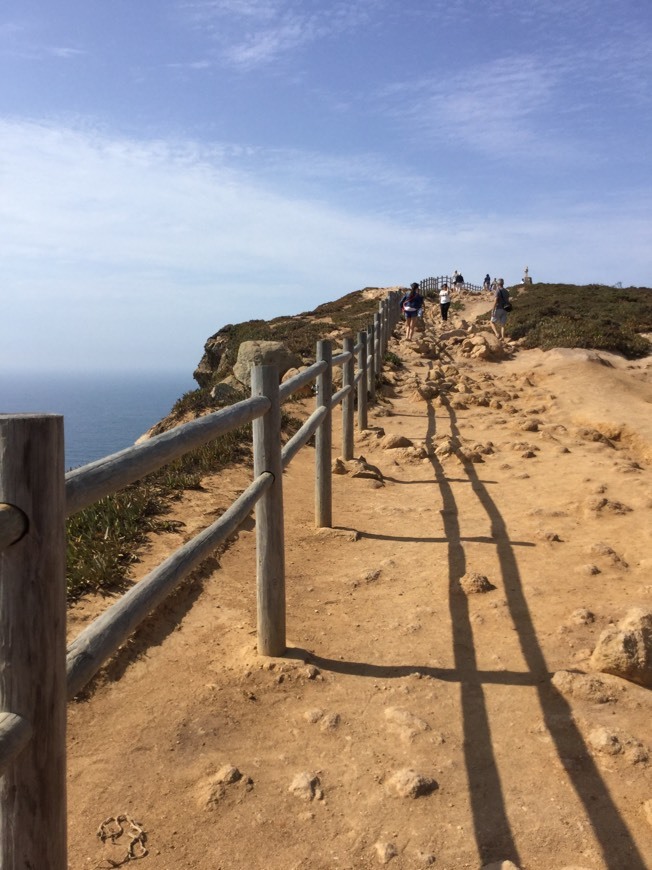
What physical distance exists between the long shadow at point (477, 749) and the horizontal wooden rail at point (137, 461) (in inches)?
59.1

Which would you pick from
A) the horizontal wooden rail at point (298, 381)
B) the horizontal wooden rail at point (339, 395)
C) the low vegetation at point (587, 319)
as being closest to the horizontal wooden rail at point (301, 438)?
the horizontal wooden rail at point (298, 381)

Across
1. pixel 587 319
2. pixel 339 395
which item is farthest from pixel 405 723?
pixel 587 319

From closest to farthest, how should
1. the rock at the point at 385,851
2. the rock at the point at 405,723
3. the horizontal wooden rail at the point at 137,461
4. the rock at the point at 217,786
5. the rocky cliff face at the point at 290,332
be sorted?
the horizontal wooden rail at the point at 137,461 → the rock at the point at 385,851 → the rock at the point at 217,786 → the rock at the point at 405,723 → the rocky cliff face at the point at 290,332

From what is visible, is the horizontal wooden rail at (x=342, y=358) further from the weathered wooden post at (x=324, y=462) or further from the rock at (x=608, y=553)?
the rock at (x=608, y=553)

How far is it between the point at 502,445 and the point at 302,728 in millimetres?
5659

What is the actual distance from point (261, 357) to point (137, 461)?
Result: 13.5 meters

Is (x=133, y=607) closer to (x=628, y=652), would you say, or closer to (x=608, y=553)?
→ (x=628, y=652)

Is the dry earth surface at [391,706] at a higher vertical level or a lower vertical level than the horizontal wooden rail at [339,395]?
lower

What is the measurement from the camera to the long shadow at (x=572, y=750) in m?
2.12

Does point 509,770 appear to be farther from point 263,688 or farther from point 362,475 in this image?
point 362,475

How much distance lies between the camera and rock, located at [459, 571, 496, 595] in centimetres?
403

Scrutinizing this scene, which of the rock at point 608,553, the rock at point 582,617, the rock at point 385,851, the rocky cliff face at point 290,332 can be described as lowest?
the rock at point 385,851

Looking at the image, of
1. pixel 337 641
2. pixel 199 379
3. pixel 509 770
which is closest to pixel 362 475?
pixel 337 641

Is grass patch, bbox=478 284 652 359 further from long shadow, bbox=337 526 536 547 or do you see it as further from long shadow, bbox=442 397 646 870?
long shadow, bbox=442 397 646 870
